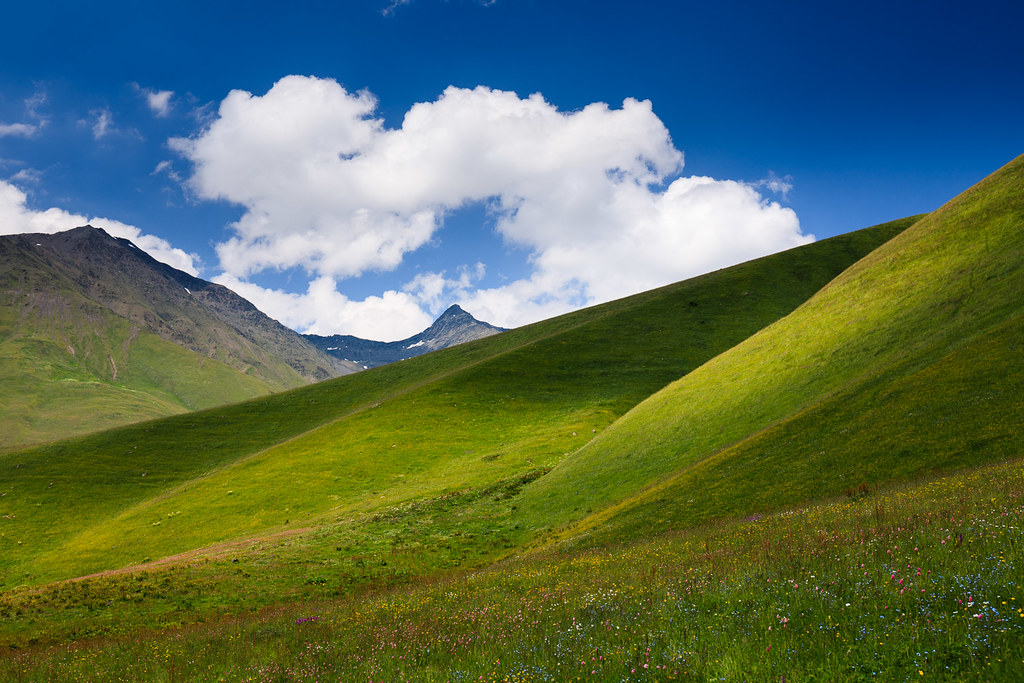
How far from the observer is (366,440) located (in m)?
73.8

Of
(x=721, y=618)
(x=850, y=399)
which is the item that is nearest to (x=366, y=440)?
(x=850, y=399)

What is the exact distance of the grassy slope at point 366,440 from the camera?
54031 mm

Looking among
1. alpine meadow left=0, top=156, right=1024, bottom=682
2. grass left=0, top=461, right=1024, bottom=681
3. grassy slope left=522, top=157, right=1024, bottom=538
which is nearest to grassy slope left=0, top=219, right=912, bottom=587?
alpine meadow left=0, top=156, right=1024, bottom=682

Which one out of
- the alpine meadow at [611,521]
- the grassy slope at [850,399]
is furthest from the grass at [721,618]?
the grassy slope at [850,399]

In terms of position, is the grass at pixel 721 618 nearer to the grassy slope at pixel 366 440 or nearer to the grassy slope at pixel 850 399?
the grassy slope at pixel 850 399

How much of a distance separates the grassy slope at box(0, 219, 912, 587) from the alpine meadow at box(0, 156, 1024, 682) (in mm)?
576

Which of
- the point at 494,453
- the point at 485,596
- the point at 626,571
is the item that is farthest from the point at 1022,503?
the point at 494,453

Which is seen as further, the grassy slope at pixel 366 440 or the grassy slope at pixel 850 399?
the grassy slope at pixel 366 440

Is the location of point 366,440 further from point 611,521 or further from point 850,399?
point 850,399

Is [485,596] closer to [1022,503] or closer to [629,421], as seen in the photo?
[1022,503]

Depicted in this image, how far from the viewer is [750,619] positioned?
28.7ft

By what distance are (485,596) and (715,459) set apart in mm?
22475

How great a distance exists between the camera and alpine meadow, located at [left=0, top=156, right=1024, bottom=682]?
8500 mm

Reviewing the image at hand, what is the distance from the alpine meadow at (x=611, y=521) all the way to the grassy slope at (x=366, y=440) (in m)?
0.58
